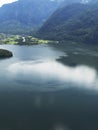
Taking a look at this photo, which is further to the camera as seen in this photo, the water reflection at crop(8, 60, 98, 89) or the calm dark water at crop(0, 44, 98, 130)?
the water reflection at crop(8, 60, 98, 89)

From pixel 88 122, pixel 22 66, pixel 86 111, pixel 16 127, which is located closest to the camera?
pixel 16 127

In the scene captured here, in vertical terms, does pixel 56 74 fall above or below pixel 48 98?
below

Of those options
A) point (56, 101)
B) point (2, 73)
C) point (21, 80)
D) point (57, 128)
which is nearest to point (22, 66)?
point (2, 73)

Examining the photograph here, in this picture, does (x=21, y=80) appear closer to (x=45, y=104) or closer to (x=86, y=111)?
(x=45, y=104)

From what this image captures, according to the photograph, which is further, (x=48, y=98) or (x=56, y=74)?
(x=56, y=74)

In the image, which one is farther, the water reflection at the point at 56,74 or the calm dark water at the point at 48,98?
the water reflection at the point at 56,74
